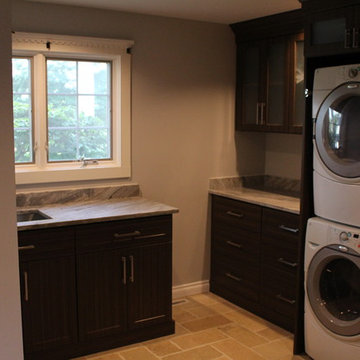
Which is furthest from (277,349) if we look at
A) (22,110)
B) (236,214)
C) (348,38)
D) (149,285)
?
(22,110)

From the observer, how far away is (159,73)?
412 cm

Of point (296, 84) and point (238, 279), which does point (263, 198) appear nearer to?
point (238, 279)

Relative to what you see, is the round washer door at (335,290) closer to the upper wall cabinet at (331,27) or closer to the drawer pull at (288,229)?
the drawer pull at (288,229)

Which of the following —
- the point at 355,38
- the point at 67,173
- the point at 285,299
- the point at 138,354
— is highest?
the point at 355,38

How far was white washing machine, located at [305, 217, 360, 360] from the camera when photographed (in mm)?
2910

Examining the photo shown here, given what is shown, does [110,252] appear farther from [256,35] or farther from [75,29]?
[256,35]

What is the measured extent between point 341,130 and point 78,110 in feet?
6.44

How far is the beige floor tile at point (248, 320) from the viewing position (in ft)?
12.6

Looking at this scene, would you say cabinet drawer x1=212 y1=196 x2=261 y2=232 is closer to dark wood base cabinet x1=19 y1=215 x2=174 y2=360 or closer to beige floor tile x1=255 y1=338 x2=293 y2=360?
dark wood base cabinet x1=19 y1=215 x2=174 y2=360

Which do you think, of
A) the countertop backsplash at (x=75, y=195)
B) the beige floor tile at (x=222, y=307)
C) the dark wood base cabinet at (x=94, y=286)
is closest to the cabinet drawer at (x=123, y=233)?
the dark wood base cabinet at (x=94, y=286)

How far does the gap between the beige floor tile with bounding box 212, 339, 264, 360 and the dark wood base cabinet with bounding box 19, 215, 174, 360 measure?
39 cm

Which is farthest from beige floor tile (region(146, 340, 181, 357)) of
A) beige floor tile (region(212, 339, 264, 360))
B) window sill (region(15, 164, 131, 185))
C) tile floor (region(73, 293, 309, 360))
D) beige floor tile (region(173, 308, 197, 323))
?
window sill (region(15, 164, 131, 185))

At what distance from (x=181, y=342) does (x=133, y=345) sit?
33 cm

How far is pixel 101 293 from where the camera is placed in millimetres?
3383
